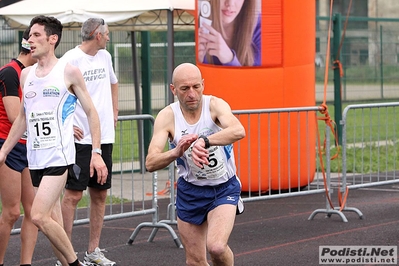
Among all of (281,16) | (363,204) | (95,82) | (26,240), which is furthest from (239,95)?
(26,240)

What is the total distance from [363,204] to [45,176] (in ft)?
18.9

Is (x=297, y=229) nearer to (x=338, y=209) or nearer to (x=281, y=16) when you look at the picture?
(x=338, y=209)

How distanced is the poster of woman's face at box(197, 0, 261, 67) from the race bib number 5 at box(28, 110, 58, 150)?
5519 mm

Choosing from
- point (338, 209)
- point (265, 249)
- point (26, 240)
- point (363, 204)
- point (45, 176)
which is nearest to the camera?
point (45, 176)

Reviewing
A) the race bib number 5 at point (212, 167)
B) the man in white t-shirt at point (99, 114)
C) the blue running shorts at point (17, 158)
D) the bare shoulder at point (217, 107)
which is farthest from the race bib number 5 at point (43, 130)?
the bare shoulder at point (217, 107)

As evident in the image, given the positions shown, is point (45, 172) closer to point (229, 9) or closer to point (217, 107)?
point (217, 107)

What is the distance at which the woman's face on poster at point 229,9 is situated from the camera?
11.6 meters

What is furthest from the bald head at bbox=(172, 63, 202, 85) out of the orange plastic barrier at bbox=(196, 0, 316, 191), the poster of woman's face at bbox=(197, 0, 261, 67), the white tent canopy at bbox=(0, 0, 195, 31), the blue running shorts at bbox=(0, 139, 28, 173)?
the white tent canopy at bbox=(0, 0, 195, 31)

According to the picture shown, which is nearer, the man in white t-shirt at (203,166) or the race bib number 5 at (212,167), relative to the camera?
the man in white t-shirt at (203,166)

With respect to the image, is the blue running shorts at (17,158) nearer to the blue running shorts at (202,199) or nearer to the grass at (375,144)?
the blue running shorts at (202,199)

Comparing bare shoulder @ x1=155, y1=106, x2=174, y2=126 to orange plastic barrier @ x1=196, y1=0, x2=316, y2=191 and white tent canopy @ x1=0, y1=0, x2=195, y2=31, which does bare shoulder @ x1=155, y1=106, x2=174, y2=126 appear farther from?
white tent canopy @ x1=0, y1=0, x2=195, y2=31

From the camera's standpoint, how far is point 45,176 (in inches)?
255

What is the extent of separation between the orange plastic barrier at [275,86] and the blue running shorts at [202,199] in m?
5.32

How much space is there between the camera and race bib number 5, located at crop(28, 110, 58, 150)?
21.3ft
